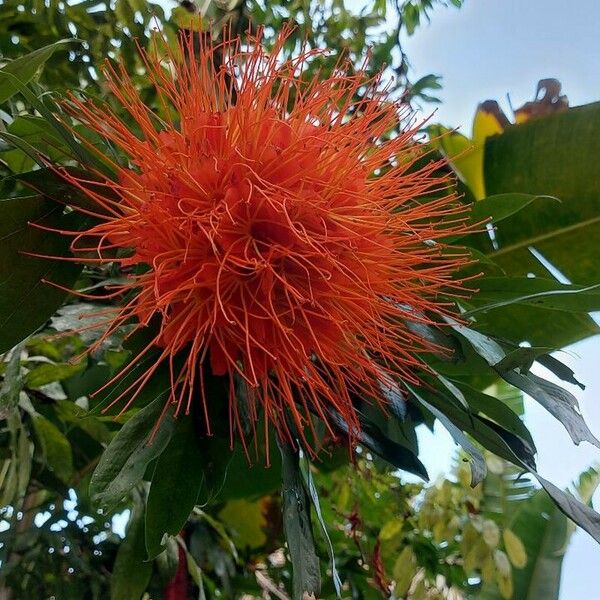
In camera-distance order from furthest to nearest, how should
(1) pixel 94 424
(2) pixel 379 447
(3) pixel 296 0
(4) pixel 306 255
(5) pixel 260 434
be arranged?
(3) pixel 296 0, (1) pixel 94 424, (5) pixel 260 434, (2) pixel 379 447, (4) pixel 306 255

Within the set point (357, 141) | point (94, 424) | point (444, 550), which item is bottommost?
point (444, 550)

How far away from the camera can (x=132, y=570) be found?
43.8 inches

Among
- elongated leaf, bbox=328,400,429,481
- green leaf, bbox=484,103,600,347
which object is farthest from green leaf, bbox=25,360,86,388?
green leaf, bbox=484,103,600,347

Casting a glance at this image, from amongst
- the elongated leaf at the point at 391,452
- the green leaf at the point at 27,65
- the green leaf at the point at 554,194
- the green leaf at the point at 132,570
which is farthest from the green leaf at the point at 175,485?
the green leaf at the point at 554,194

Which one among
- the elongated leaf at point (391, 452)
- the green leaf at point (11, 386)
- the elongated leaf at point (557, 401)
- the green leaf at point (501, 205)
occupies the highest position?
the green leaf at point (501, 205)

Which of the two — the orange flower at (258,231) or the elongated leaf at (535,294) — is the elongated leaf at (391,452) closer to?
the orange flower at (258,231)

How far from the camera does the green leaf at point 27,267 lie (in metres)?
0.73

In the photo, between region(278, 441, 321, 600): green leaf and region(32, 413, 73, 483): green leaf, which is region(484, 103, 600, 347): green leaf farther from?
region(32, 413, 73, 483): green leaf

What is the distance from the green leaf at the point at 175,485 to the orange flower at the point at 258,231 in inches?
3.1

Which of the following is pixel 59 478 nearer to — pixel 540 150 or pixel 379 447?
pixel 379 447

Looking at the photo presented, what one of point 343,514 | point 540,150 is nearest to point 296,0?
point 540,150

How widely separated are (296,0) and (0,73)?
1.30 meters

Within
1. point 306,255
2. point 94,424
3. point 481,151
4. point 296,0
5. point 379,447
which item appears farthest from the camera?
point 296,0

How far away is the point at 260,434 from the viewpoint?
0.99 m
